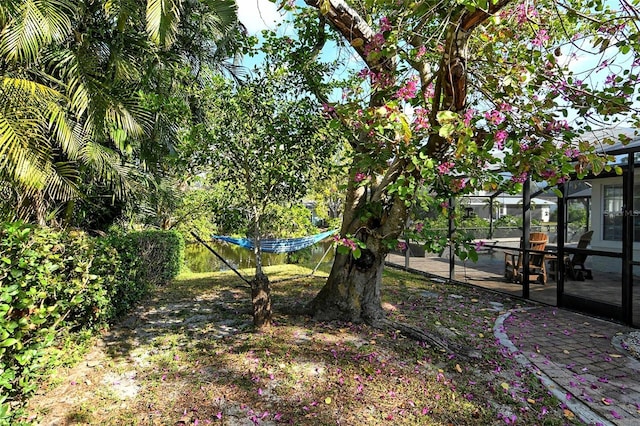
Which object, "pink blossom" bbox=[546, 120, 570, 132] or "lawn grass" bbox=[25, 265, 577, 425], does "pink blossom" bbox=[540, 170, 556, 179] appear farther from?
"lawn grass" bbox=[25, 265, 577, 425]

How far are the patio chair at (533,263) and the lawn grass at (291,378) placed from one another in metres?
2.58

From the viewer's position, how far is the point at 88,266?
341cm

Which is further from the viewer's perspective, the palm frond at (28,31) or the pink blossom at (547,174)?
the palm frond at (28,31)

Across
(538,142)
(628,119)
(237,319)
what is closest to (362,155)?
(538,142)

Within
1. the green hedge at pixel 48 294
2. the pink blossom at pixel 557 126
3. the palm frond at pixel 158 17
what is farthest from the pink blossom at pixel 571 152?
the palm frond at pixel 158 17

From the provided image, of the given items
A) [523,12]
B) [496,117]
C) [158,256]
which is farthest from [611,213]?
[158,256]

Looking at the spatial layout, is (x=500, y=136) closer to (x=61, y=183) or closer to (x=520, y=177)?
(x=520, y=177)

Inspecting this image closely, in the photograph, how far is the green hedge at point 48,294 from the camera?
228 centimetres

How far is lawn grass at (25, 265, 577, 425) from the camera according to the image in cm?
244

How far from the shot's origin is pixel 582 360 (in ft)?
11.3

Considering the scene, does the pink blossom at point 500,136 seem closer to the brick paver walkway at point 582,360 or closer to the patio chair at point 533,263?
the brick paver walkway at point 582,360

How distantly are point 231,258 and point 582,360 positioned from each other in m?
13.3

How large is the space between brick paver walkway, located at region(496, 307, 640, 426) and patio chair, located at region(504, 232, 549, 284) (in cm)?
142

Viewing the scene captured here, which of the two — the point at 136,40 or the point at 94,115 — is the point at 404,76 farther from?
the point at 136,40
